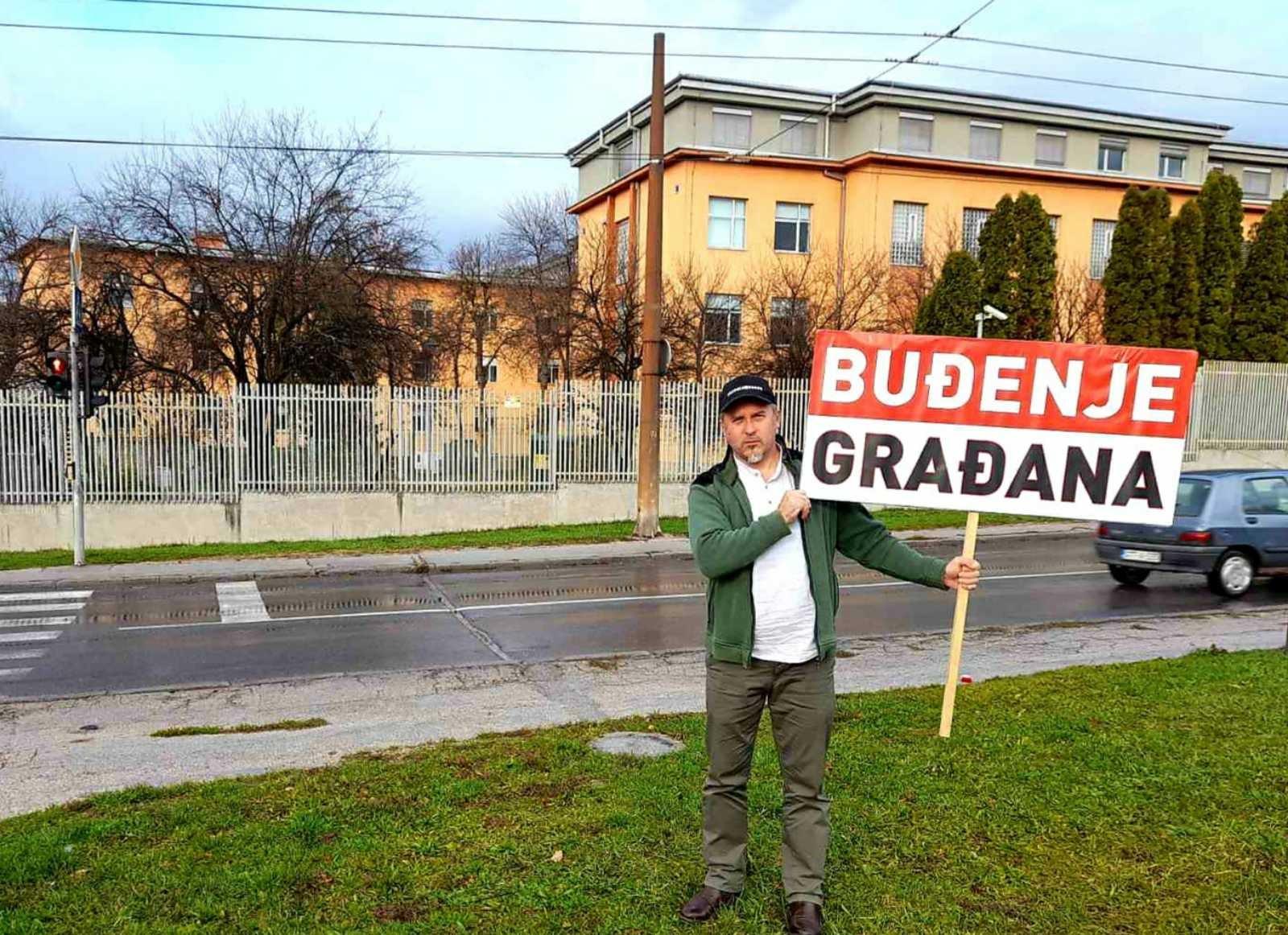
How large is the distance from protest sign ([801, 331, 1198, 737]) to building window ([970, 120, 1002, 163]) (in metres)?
34.3

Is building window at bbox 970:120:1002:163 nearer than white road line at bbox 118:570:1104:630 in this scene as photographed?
No

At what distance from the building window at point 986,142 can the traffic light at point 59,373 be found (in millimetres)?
30018

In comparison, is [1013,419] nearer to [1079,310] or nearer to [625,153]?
[1079,310]

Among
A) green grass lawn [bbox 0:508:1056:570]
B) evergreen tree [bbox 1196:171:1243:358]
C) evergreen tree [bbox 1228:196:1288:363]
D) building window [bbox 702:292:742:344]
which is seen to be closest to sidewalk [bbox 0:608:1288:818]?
green grass lawn [bbox 0:508:1056:570]

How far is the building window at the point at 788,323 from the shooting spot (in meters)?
27.1

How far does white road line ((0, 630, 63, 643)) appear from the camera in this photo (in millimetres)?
10602

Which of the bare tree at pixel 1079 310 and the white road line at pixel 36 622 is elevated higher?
the bare tree at pixel 1079 310

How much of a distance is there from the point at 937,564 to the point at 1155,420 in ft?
4.03

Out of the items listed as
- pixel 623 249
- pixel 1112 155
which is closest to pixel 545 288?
pixel 623 249

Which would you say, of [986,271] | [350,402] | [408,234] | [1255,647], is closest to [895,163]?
[986,271]

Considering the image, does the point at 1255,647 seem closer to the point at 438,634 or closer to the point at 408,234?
the point at 438,634

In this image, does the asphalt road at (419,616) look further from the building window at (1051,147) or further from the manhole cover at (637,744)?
the building window at (1051,147)

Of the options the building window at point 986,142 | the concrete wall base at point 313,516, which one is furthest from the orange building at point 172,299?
the building window at point 986,142

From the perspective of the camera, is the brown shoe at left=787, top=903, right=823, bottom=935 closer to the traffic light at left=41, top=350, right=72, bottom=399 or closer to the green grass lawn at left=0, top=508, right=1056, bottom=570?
the green grass lawn at left=0, top=508, right=1056, bottom=570
